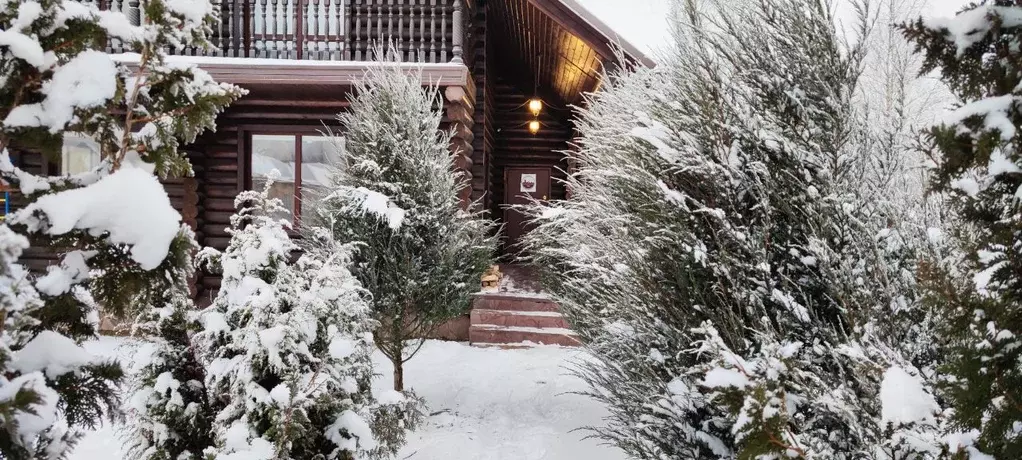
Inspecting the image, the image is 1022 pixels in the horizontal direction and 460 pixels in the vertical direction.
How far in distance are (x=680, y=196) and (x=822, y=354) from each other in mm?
1100

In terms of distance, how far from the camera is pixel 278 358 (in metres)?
2.60

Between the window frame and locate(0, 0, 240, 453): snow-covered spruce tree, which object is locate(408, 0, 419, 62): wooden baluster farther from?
locate(0, 0, 240, 453): snow-covered spruce tree

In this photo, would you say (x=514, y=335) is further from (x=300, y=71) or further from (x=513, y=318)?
(x=300, y=71)

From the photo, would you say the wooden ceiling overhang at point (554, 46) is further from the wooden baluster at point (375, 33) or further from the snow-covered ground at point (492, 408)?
the snow-covered ground at point (492, 408)

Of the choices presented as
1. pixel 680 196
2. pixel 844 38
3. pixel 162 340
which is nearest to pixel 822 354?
pixel 680 196

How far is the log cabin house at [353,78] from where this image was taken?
7.79 meters

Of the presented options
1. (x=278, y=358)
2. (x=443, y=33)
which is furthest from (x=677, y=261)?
(x=443, y=33)

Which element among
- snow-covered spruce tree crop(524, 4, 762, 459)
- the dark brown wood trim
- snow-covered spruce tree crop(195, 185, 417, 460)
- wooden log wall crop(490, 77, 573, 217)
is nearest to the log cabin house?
the dark brown wood trim

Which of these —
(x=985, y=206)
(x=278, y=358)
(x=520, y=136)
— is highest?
(x=520, y=136)

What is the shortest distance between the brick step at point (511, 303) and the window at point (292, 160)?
3558 mm

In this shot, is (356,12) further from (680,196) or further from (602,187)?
(680,196)

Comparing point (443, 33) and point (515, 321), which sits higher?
point (443, 33)

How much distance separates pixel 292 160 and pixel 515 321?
5.04 metres

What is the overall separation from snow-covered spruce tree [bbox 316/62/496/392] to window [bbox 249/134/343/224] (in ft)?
12.6
